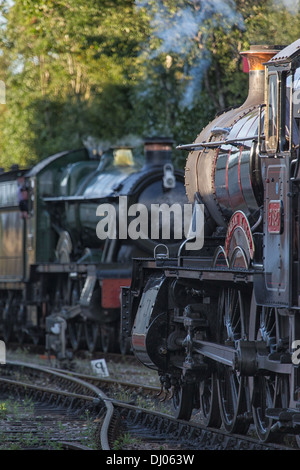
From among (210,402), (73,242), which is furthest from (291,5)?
(210,402)

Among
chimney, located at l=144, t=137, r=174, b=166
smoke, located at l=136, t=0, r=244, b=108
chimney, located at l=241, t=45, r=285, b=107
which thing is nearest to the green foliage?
smoke, located at l=136, t=0, r=244, b=108

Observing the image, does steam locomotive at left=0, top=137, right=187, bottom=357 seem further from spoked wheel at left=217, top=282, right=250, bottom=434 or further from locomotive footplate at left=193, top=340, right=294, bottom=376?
locomotive footplate at left=193, top=340, right=294, bottom=376

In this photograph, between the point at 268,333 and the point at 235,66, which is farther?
the point at 235,66

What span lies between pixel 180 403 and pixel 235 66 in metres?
11.4

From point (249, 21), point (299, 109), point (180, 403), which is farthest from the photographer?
point (249, 21)

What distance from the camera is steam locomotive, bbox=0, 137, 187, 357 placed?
1786 cm

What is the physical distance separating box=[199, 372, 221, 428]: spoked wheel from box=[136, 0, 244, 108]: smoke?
10977 mm

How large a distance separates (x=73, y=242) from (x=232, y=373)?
11.0 metres

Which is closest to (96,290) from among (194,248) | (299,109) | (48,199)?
(48,199)

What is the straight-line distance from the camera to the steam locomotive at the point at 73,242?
17.9m

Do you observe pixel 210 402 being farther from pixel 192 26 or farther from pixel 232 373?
pixel 192 26

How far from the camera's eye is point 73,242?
20.2 metres

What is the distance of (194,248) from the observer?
34.8 feet
